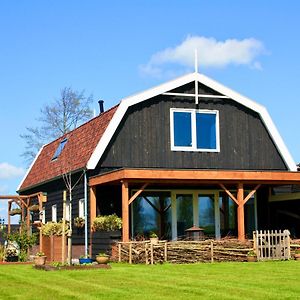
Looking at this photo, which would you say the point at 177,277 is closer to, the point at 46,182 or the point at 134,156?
the point at 134,156

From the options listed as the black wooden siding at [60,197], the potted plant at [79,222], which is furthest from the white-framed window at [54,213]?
the potted plant at [79,222]

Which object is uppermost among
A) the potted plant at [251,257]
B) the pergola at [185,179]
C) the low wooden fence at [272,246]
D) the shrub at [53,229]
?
the pergola at [185,179]

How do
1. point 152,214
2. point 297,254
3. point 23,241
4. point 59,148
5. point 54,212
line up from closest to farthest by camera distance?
point 297,254 < point 23,241 < point 152,214 < point 54,212 < point 59,148

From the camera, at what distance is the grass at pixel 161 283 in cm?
1165

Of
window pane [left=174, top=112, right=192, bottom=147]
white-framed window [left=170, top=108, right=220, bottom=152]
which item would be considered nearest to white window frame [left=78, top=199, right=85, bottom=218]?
white-framed window [left=170, top=108, right=220, bottom=152]

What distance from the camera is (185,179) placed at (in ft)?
72.1

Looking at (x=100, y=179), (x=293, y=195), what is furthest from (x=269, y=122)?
(x=100, y=179)

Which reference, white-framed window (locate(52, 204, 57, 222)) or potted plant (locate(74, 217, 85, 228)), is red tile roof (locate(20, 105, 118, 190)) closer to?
white-framed window (locate(52, 204, 57, 222))

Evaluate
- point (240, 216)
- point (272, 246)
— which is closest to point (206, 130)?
point (240, 216)

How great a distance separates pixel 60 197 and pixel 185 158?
5.83 meters

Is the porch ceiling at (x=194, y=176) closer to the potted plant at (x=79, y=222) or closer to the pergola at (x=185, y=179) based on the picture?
the pergola at (x=185, y=179)

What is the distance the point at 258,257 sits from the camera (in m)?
20.4

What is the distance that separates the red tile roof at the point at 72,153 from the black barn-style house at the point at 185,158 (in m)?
0.08

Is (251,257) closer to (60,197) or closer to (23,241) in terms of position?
(23,241)
